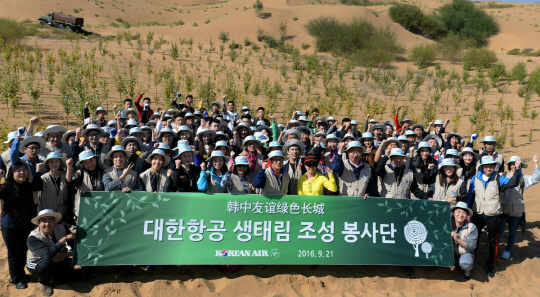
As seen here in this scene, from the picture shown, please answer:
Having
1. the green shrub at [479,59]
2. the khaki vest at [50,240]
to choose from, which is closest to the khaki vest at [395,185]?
the khaki vest at [50,240]

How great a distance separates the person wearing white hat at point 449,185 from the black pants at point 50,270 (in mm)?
5764

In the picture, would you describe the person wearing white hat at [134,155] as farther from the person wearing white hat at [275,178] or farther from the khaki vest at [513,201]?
the khaki vest at [513,201]

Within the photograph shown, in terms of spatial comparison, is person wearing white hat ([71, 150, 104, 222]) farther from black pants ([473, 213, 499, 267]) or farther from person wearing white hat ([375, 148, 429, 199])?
black pants ([473, 213, 499, 267])

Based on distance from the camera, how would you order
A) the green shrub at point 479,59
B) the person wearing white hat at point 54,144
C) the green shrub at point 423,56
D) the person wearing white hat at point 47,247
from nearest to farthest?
the person wearing white hat at point 47,247 → the person wearing white hat at point 54,144 → the green shrub at point 479,59 → the green shrub at point 423,56

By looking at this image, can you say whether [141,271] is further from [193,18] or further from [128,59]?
[193,18]

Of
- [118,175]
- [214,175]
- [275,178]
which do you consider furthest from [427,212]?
[118,175]

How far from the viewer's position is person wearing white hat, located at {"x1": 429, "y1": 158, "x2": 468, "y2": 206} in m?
6.11

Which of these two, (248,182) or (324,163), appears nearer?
(248,182)

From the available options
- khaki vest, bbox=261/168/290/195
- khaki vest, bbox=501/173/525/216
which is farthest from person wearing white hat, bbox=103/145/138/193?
khaki vest, bbox=501/173/525/216

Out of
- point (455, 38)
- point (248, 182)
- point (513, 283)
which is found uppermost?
point (455, 38)

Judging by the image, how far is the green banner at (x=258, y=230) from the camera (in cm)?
544

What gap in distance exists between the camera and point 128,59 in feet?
80.9

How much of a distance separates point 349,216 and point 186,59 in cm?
2377

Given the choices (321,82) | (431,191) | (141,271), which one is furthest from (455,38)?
(141,271)
